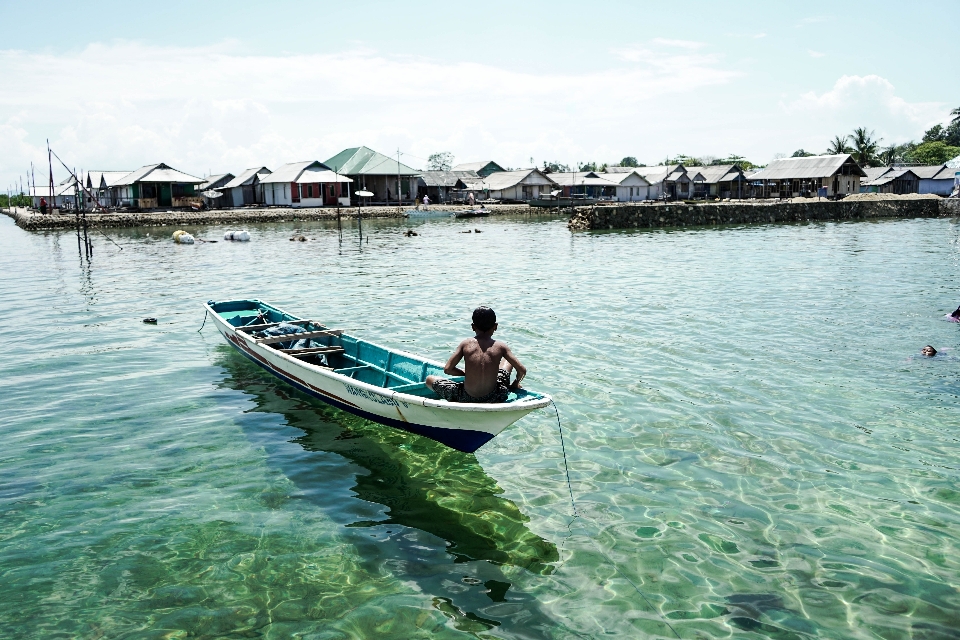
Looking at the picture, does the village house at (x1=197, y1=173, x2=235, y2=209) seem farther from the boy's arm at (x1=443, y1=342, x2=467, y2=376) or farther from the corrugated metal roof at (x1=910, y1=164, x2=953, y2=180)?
the corrugated metal roof at (x1=910, y1=164, x2=953, y2=180)

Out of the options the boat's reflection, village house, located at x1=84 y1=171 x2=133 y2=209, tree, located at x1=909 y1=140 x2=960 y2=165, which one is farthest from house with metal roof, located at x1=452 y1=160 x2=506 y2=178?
the boat's reflection

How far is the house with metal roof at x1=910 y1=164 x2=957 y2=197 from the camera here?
82.8m

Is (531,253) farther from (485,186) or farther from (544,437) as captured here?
(485,186)

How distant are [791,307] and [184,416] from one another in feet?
50.0

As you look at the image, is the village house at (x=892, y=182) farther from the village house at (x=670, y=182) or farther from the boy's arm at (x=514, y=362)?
the boy's arm at (x=514, y=362)

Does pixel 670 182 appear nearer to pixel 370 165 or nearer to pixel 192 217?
pixel 370 165

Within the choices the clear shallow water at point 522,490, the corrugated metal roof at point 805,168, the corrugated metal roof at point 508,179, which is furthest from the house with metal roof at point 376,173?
the clear shallow water at point 522,490

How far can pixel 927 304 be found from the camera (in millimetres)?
19109

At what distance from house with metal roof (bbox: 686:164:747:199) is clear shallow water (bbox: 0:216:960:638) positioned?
242 ft

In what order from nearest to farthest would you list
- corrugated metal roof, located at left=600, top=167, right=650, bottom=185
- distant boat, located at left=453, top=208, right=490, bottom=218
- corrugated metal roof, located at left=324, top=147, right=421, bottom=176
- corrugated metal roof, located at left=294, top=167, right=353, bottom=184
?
1. distant boat, located at left=453, top=208, right=490, bottom=218
2. corrugated metal roof, located at left=294, top=167, right=353, bottom=184
3. corrugated metal roof, located at left=324, top=147, right=421, bottom=176
4. corrugated metal roof, located at left=600, top=167, right=650, bottom=185

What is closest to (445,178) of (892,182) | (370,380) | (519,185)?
(519,185)

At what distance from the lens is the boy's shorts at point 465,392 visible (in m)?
7.71

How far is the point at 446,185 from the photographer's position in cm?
8281

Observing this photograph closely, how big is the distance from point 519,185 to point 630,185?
15.1 metres
